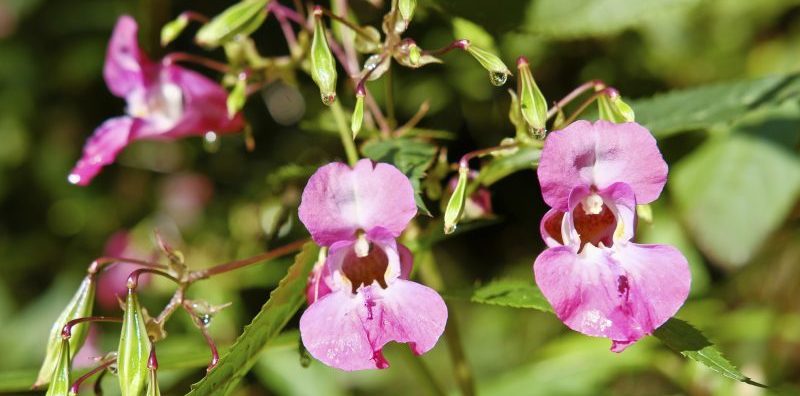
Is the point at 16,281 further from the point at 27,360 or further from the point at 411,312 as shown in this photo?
the point at 411,312

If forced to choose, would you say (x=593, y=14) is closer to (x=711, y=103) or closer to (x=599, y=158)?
(x=711, y=103)

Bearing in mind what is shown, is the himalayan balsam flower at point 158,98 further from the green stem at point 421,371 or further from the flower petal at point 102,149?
the green stem at point 421,371

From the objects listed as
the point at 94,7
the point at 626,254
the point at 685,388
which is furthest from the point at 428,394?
the point at 94,7

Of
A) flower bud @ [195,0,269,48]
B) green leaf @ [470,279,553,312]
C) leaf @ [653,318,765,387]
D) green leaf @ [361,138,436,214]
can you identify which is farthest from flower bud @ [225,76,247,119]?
leaf @ [653,318,765,387]

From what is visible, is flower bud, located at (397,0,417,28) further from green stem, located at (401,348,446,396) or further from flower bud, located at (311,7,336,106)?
green stem, located at (401,348,446,396)

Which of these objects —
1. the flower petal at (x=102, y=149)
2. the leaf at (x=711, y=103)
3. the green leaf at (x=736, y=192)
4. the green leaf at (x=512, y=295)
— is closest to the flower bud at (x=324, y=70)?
the green leaf at (x=512, y=295)

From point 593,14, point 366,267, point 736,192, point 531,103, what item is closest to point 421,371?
point 366,267
